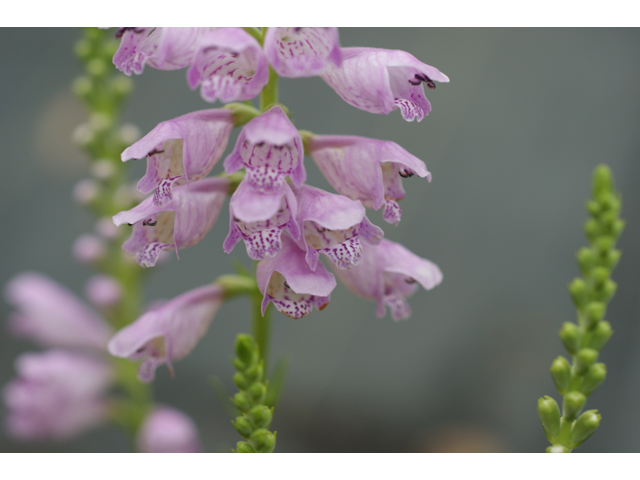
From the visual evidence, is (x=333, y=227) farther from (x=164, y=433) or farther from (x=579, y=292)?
(x=164, y=433)

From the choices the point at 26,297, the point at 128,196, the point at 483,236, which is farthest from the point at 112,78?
the point at 483,236

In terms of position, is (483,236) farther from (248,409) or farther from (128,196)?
(248,409)

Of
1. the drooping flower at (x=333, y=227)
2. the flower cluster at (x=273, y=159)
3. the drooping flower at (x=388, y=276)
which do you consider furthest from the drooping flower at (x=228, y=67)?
the drooping flower at (x=388, y=276)

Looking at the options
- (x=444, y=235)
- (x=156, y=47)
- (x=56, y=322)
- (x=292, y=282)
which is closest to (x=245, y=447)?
(x=292, y=282)

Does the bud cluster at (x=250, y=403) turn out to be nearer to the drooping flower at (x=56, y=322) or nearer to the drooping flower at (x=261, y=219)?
the drooping flower at (x=261, y=219)

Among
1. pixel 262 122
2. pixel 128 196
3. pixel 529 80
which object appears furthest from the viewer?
pixel 529 80

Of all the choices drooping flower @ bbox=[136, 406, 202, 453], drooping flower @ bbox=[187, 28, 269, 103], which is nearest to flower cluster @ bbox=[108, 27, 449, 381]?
drooping flower @ bbox=[187, 28, 269, 103]
